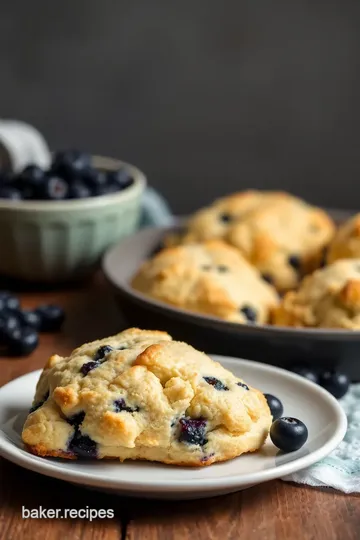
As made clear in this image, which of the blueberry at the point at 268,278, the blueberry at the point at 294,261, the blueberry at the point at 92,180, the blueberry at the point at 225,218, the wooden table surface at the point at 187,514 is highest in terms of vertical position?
the wooden table surface at the point at 187,514

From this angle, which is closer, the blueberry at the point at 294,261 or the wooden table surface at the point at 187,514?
the wooden table surface at the point at 187,514

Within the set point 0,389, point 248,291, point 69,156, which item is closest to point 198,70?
point 69,156

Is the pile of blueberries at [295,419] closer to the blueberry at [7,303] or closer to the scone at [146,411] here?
the scone at [146,411]

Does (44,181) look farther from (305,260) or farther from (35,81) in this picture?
(35,81)

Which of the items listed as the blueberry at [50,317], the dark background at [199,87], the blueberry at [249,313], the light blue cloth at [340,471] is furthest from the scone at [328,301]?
the dark background at [199,87]

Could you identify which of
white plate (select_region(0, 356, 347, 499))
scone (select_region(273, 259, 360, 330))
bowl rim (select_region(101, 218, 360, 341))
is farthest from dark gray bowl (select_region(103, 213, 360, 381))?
white plate (select_region(0, 356, 347, 499))

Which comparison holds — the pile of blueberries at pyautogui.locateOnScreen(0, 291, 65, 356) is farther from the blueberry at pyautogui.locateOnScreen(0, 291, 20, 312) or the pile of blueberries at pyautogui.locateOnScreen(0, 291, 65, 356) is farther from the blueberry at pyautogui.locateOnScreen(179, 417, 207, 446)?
the blueberry at pyautogui.locateOnScreen(179, 417, 207, 446)

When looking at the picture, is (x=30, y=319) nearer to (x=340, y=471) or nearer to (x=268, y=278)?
(x=268, y=278)
